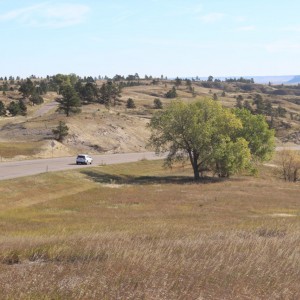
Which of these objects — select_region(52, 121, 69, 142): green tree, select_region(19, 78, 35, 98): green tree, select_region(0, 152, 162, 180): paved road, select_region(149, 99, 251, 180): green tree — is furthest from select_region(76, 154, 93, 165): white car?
select_region(19, 78, 35, 98): green tree

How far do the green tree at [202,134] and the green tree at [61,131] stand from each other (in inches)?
1195

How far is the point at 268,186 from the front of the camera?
62.2 metres

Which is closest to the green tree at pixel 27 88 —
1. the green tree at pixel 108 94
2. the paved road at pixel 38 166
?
the green tree at pixel 108 94

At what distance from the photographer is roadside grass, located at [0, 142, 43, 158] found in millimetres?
76344

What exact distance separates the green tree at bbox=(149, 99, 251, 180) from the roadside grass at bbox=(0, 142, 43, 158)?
84.5ft

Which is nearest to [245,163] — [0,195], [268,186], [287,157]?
[268,186]

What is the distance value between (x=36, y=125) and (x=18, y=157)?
24.9m

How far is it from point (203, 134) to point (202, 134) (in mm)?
144

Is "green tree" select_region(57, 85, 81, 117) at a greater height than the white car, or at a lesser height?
greater

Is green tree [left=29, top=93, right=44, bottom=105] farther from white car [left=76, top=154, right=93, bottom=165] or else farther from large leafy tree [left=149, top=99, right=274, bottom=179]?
large leafy tree [left=149, top=99, right=274, bottom=179]

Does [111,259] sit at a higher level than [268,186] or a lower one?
higher

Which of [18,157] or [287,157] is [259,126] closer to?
[287,157]

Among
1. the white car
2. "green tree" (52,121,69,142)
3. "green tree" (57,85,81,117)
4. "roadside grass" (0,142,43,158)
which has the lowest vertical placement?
the white car

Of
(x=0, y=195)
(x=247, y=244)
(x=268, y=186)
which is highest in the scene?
(x=247, y=244)
